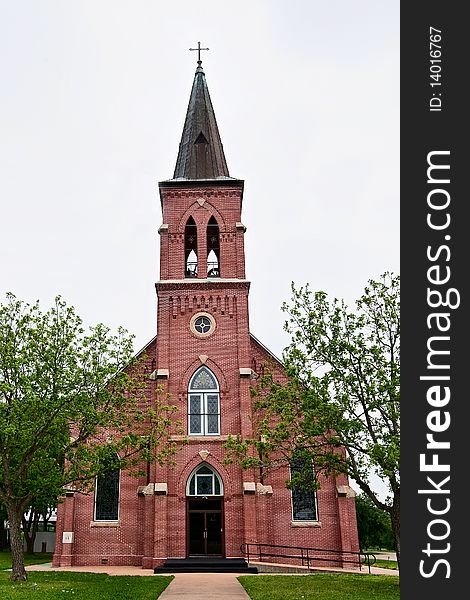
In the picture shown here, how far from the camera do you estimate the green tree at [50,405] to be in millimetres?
18719

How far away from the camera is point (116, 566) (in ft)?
82.6

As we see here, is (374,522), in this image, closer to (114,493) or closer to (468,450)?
(114,493)

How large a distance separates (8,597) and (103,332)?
809 cm

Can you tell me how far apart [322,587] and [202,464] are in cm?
894

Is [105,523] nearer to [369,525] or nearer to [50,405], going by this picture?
[50,405]

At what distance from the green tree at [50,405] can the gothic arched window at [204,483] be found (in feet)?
19.3

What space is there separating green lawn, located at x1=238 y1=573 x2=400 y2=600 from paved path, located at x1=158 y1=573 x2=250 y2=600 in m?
0.35

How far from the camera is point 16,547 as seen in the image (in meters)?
19.0

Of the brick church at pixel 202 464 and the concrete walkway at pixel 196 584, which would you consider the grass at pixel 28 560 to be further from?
the concrete walkway at pixel 196 584

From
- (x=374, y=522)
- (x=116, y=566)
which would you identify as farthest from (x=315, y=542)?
(x=374, y=522)

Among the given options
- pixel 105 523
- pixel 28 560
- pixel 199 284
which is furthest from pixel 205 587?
pixel 28 560

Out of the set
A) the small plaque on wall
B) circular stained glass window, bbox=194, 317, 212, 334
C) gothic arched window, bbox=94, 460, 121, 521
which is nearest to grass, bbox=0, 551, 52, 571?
the small plaque on wall

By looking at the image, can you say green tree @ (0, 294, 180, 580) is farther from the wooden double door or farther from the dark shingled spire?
the dark shingled spire

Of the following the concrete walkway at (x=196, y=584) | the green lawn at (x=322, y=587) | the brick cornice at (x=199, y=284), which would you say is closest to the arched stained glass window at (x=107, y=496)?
the concrete walkway at (x=196, y=584)
